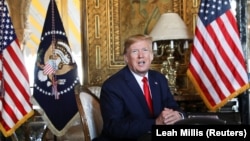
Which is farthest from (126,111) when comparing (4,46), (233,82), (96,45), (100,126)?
(96,45)

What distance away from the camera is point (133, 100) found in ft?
7.66

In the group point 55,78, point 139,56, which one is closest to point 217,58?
point 139,56

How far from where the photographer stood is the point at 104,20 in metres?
4.34

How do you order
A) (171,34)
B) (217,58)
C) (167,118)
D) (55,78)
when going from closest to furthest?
1. (167,118)
2. (217,58)
3. (171,34)
4. (55,78)

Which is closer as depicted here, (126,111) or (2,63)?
(126,111)

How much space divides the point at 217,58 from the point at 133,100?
57.6 inches

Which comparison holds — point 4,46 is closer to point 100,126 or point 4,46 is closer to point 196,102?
point 100,126

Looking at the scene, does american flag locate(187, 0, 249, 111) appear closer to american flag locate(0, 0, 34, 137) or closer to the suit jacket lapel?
the suit jacket lapel

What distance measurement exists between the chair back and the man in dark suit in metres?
0.13

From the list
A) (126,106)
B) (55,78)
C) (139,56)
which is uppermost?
(139,56)

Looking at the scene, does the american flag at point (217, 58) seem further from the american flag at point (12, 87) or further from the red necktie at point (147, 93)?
the american flag at point (12, 87)

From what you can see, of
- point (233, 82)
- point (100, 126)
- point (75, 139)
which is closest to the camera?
point (100, 126)

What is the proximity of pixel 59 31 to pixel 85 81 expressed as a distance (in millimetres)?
652

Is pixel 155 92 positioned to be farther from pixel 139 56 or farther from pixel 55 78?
pixel 55 78
